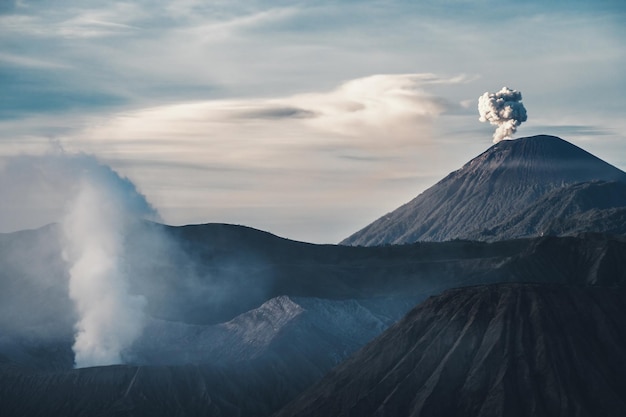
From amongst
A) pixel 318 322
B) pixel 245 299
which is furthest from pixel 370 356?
pixel 245 299

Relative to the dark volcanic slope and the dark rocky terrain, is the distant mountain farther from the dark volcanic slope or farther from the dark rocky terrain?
the dark volcanic slope

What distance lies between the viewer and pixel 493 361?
125 meters

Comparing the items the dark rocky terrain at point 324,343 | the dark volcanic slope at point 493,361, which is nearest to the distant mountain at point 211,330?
the dark rocky terrain at point 324,343

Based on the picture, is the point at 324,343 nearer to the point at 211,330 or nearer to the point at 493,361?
the point at 211,330

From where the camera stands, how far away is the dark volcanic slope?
120 meters

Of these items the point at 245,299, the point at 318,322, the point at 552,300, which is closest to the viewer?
the point at 552,300

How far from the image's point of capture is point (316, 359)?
533 ft

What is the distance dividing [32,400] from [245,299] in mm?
54252

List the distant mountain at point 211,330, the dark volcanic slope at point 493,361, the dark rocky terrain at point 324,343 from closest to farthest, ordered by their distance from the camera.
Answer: the dark volcanic slope at point 493,361
the dark rocky terrain at point 324,343
the distant mountain at point 211,330

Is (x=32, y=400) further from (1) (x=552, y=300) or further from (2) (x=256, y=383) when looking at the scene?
(1) (x=552, y=300)

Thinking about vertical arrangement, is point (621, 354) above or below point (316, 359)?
above

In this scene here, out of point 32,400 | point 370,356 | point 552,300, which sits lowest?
point 32,400

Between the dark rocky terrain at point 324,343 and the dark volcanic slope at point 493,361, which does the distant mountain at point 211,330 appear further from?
the dark volcanic slope at point 493,361

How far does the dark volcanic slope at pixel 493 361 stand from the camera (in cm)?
11988
